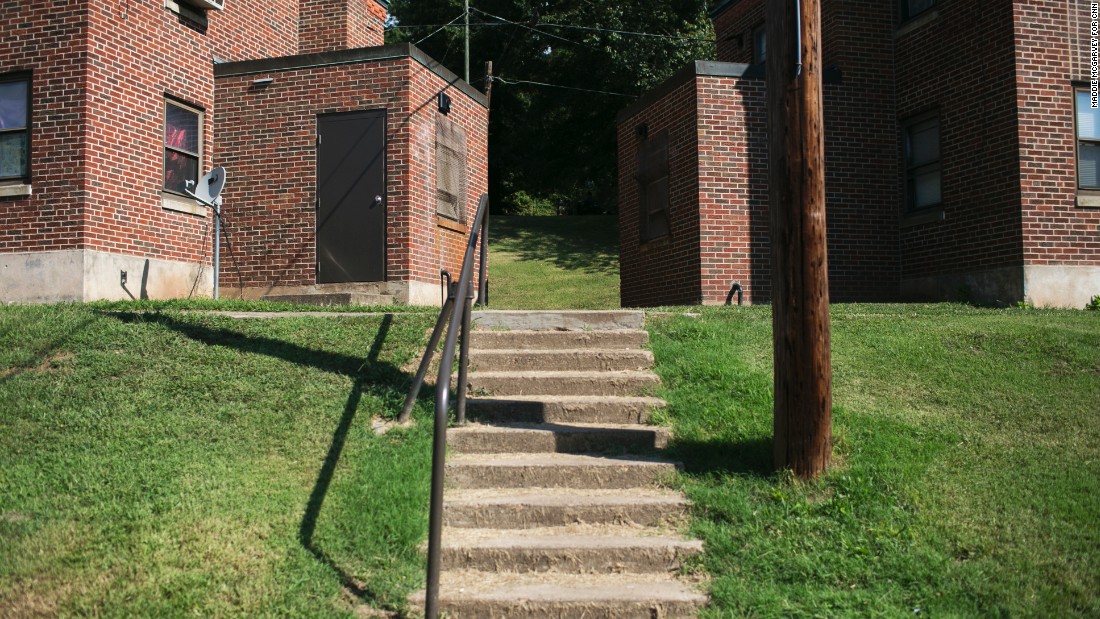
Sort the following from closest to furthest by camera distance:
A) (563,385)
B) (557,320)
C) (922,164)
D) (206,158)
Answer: (563,385) → (557,320) → (922,164) → (206,158)

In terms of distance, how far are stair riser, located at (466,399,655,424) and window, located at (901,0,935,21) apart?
8.97 metres

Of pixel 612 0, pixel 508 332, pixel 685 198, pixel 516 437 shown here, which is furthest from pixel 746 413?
pixel 612 0

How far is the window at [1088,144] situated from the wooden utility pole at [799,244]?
7.22 metres

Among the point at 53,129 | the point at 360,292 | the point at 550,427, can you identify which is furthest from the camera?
the point at 360,292

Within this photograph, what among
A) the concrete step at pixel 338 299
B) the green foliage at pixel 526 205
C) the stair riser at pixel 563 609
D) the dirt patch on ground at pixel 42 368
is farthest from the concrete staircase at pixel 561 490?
the green foliage at pixel 526 205

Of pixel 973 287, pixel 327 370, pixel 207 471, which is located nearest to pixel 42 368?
pixel 327 370

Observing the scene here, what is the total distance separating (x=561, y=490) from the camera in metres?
5.40

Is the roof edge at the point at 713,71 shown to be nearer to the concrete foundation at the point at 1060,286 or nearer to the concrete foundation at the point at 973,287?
the concrete foundation at the point at 973,287

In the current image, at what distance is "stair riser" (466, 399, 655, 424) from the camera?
6227 millimetres

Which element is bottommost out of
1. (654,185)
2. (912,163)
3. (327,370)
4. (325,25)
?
(327,370)

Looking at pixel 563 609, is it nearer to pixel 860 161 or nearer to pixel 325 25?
pixel 860 161

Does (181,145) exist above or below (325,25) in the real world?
Result: below

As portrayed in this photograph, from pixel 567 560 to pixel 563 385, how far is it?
215cm

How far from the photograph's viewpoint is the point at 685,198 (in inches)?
478
